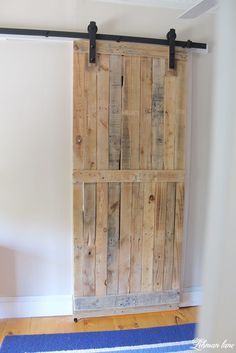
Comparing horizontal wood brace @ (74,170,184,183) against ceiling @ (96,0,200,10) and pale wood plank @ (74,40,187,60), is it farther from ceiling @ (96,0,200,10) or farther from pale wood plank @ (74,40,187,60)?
ceiling @ (96,0,200,10)

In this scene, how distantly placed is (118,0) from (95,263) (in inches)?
74.5

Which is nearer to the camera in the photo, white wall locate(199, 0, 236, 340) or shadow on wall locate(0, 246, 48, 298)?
white wall locate(199, 0, 236, 340)

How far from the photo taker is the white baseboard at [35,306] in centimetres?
217

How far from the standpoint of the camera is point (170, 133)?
88.0 inches

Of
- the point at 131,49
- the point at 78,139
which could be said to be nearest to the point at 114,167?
the point at 78,139

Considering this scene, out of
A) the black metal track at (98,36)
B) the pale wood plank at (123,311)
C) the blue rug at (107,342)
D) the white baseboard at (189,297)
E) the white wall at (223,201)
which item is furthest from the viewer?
the white baseboard at (189,297)

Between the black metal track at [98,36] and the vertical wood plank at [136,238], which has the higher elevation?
the black metal track at [98,36]

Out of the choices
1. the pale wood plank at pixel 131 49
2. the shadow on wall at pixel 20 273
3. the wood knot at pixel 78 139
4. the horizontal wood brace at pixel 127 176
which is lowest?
the shadow on wall at pixel 20 273

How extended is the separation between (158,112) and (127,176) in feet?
1.71

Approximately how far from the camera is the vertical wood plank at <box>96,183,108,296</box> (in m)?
2.17

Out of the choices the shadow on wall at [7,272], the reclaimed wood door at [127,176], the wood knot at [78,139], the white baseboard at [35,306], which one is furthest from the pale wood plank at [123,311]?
the wood knot at [78,139]

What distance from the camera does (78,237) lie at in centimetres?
216

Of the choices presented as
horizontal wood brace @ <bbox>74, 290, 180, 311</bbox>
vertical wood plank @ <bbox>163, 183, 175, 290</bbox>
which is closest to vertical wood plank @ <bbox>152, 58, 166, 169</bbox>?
vertical wood plank @ <bbox>163, 183, 175, 290</bbox>

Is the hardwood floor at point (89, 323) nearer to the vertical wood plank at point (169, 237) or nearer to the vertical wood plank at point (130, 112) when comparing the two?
the vertical wood plank at point (169, 237)
